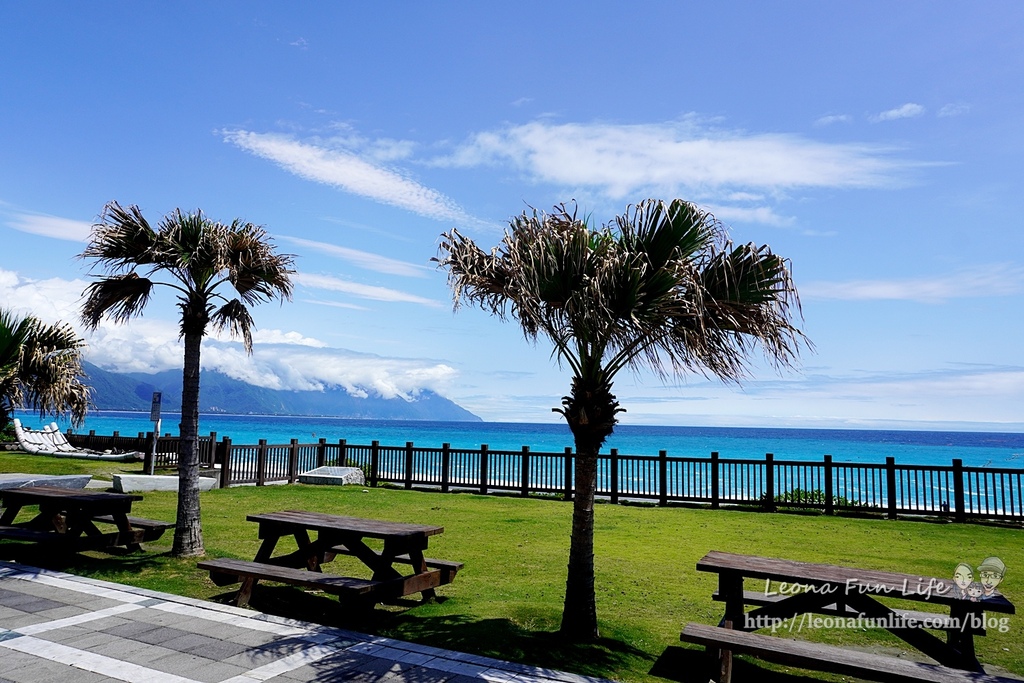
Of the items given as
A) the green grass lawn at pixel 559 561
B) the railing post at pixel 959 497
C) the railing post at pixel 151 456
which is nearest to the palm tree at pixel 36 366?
the green grass lawn at pixel 559 561

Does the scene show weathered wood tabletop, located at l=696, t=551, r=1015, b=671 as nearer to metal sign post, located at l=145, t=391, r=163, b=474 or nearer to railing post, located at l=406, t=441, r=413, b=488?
railing post, located at l=406, t=441, r=413, b=488

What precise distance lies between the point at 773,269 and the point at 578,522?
272 cm

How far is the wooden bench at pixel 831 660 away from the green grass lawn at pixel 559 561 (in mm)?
708

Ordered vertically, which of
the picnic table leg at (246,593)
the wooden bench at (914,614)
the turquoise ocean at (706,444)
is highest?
the wooden bench at (914,614)

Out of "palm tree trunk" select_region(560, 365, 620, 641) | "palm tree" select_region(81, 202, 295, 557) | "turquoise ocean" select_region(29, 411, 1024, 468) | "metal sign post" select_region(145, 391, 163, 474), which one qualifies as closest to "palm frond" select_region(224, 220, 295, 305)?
"palm tree" select_region(81, 202, 295, 557)

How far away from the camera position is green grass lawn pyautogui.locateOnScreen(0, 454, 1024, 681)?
18.7 ft

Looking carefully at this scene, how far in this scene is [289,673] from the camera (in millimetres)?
4711

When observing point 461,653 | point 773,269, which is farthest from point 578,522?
point 773,269

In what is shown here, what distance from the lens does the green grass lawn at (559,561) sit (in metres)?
5.71

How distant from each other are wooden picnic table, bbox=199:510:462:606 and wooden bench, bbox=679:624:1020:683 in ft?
9.27

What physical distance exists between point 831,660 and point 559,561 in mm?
5374

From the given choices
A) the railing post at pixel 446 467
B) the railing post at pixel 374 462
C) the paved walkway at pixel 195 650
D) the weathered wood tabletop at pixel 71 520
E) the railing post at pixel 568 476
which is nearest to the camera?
the paved walkway at pixel 195 650

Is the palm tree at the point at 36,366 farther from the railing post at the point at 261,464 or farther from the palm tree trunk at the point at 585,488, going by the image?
the palm tree trunk at the point at 585,488

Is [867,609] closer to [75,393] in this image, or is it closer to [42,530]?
[42,530]
